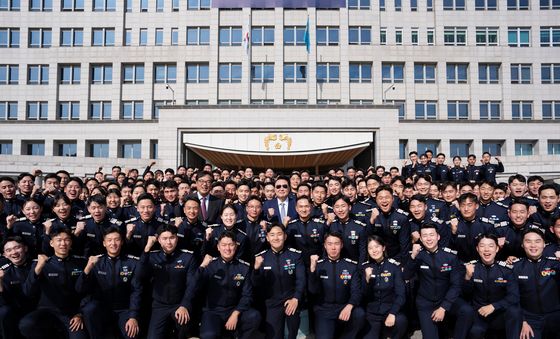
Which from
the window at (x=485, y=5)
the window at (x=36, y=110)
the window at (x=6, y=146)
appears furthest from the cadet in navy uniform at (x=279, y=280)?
the window at (x=485, y=5)

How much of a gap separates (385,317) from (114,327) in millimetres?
4326

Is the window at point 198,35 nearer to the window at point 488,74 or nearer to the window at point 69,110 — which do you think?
the window at point 69,110

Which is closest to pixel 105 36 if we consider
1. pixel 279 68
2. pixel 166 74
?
pixel 166 74

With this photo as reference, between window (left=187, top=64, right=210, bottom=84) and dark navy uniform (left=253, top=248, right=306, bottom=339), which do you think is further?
window (left=187, top=64, right=210, bottom=84)

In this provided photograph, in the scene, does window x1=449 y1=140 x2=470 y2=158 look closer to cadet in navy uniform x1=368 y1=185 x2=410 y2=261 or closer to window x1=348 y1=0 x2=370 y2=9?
window x1=348 y1=0 x2=370 y2=9

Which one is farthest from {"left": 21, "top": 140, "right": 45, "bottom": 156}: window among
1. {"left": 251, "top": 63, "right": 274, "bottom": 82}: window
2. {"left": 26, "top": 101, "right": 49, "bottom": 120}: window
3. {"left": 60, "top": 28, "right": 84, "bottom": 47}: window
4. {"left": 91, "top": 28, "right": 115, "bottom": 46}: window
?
{"left": 251, "top": 63, "right": 274, "bottom": 82}: window

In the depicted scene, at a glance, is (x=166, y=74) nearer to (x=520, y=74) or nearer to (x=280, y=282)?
(x=520, y=74)

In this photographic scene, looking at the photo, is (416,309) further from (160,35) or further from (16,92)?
(16,92)

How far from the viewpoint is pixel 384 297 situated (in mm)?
6609

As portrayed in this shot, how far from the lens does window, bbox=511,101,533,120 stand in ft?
124

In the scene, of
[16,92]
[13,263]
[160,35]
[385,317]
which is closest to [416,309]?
[385,317]

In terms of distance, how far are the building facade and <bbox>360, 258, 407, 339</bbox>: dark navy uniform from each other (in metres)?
31.4

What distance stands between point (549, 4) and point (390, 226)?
138 feet

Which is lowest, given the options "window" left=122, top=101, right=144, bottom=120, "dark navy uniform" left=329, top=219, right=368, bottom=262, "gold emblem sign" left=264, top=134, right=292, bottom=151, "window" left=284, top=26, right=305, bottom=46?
"dark navy uniform" left=329, top=219, right=368, bottom=262
